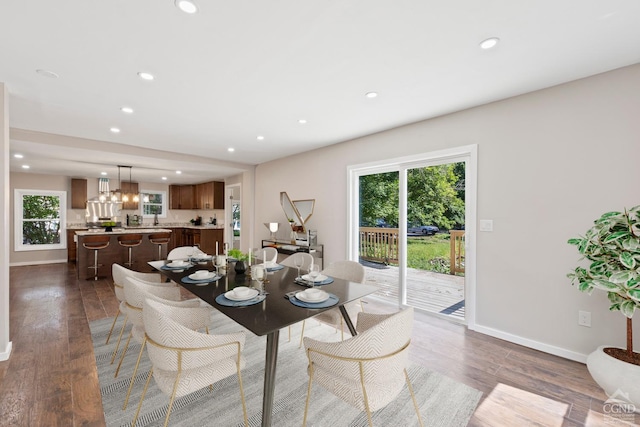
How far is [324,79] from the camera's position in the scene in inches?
95.7

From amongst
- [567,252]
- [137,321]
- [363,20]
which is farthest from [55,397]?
[567,252]

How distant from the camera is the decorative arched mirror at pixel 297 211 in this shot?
4.88 m

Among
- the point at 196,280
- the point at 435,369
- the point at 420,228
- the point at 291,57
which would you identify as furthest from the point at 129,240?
the point at 435,369

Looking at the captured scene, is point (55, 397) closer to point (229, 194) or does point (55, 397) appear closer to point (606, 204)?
point (606, 204)

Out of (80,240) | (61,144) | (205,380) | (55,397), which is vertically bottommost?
(55,397)

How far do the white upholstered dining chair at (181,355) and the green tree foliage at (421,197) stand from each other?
2.82 m

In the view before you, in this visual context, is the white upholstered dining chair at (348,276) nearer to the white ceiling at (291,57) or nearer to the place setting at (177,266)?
the place setting at (177,266)

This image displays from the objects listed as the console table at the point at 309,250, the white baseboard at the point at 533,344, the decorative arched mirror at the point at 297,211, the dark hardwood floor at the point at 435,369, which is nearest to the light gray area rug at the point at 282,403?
the dark hardwood floor at the point at 435,369

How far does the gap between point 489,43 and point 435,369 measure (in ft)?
8.10

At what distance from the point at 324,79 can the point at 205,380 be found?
235cm

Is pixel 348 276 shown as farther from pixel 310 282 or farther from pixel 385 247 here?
pixel 385 247

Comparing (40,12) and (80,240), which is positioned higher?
(40,12)

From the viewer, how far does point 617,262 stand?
1.90 meters

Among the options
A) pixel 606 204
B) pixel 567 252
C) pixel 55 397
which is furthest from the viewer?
pixel 567 252
